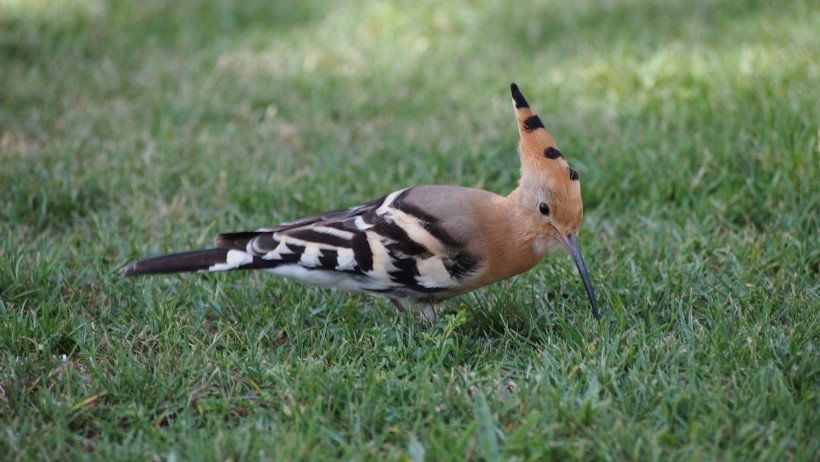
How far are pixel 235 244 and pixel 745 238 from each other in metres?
2.08

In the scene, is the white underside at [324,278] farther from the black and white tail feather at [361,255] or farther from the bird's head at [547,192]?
the bird's head at [547,192]

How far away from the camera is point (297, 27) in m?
7.00

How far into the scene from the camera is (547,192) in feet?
9.91

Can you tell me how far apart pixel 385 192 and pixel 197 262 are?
4.27ft

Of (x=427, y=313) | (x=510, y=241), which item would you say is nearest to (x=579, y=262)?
(x=510, y=241)

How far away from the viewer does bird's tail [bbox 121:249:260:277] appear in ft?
10.5

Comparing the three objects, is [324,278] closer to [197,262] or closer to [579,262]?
[197,262]

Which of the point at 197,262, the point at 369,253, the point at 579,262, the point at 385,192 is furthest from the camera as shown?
the point at 385,192

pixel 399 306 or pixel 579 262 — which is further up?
pixel 579 262

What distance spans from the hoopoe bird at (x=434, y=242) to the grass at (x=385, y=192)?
164mm

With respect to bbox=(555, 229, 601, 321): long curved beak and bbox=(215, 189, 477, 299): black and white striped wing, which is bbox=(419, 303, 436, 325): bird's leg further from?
bbox=(555, 229, 601, 321): long curved beak

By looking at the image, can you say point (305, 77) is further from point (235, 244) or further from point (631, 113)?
point (235, 244)

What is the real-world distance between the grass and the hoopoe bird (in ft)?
0.54

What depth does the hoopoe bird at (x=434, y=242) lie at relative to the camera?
3.04 meters
